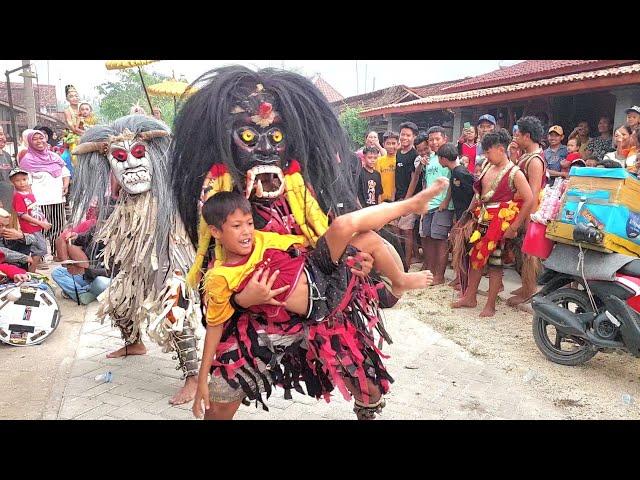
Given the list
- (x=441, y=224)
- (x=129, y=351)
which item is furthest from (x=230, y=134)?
(x=441, y=224)

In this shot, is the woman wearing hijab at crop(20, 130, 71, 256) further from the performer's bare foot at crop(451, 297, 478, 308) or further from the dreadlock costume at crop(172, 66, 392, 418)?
the dreadlock costume at crop(172, 66, 392, 418)

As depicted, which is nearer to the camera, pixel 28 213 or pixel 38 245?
pixel 38 245

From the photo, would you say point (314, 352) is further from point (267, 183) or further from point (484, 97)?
point (484, 97)

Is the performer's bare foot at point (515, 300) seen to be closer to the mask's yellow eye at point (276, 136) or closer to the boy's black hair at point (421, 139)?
the boy's black hair at point (421, 139)

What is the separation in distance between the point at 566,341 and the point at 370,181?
3032mm

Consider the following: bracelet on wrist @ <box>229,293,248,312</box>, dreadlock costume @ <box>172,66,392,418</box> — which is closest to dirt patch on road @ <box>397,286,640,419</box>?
dreadlock costume @ <box>172,66,392,418</box>

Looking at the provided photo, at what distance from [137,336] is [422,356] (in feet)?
6.87

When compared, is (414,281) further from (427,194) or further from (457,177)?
(457,177)

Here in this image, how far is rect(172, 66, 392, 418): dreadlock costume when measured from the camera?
2070 millimetres

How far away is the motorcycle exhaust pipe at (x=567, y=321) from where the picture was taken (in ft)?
10.9

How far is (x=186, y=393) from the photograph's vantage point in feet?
10.3

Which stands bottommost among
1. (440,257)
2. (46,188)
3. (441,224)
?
(440,257)

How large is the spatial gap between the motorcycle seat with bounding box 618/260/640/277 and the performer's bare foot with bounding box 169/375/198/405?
2.77m

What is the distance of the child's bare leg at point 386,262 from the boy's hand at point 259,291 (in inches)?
13.1
